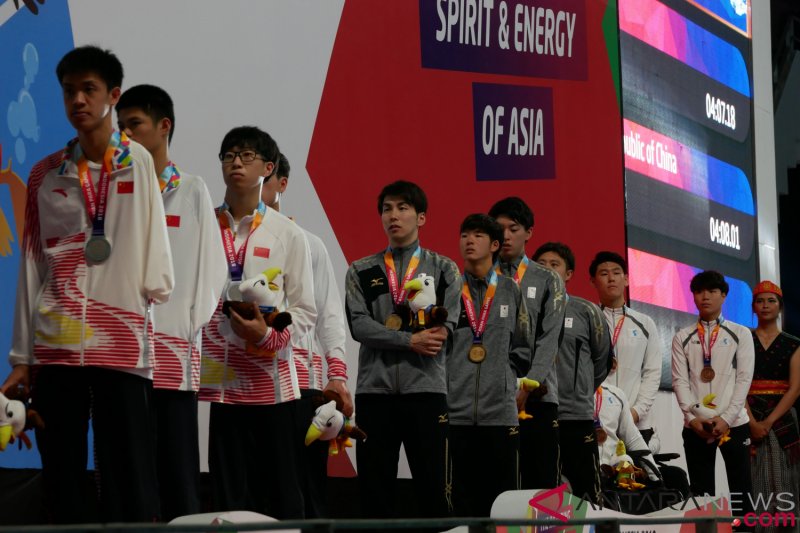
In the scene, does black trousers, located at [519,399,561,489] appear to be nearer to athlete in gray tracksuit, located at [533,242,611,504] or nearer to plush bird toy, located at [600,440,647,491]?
athlete in gray tracksuit, located at [533,242,611,504]

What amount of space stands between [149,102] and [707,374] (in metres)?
4.51

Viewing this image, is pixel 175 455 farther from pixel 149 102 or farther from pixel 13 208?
pixel 13 208

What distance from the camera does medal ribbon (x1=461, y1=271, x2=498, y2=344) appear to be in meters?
5.18

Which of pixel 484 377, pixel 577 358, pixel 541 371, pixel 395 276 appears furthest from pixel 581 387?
pixel 395 276

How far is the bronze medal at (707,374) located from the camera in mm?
7305

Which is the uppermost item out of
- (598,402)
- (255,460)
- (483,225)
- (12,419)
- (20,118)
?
(20,118)

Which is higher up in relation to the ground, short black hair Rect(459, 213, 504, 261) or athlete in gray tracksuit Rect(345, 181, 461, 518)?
short black hair Rect(459, 213, 504, 261)

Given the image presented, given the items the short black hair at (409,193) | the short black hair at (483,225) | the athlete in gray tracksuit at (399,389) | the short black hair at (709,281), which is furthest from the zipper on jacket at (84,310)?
the short black hair at (709,281)

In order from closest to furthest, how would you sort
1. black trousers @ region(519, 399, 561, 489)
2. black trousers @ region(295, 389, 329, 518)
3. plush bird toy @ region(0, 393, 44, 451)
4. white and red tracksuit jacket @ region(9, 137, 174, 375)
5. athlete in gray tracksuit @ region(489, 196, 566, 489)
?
plush bird toy @ region(0, 393, 44, 451) < white and red tracksuit jacket @ region(9, 137, 174, 375) < black trousers @ region(295, 389, 329, 518) < athlete in gray tracksuit @ region(489, 196, 566, 489) < black trousers @ region(519, 399, 561, 489)

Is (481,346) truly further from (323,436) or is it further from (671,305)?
(671,305)

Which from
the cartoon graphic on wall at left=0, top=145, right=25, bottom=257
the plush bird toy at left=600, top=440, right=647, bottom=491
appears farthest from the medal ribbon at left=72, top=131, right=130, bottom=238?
the plush bird toy at left=600, top=440, right=647, bottom=491

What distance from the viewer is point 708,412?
713cm

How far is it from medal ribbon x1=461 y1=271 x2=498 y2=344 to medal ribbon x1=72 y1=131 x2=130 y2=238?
2.15m

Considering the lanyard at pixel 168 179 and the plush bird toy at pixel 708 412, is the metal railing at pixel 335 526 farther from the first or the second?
the plush bird toy at pixel 708 412
